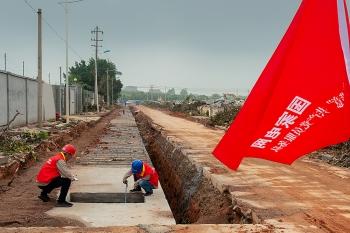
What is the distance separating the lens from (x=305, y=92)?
399 cm

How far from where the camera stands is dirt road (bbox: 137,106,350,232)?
7730 millimetres

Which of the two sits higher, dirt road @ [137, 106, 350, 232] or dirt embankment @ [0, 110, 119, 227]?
dirt road @ [137, 106, 350, 232]

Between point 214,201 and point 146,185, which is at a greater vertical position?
point 146,185

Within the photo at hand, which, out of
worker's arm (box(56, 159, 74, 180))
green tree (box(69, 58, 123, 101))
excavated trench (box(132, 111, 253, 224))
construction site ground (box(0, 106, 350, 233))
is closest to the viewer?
construction site ground (box(0, 106, 350, 233))

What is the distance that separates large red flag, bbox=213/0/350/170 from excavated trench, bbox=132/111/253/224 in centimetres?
433

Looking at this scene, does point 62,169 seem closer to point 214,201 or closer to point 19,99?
point 214,201

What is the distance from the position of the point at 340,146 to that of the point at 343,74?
565 inches

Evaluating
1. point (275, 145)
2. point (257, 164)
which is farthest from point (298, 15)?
point (257, 164)

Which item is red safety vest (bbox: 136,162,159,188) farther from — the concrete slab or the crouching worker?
the concrete slab

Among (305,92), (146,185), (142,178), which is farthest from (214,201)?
(305,92)

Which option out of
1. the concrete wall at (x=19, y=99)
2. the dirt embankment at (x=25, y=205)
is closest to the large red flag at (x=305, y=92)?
the dirt embankment at (x=25, y=205)

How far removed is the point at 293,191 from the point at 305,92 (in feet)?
21.5

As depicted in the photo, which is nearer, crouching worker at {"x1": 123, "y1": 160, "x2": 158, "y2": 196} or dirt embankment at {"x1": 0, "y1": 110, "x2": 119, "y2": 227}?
dirt embankment at {"x1": 0, "y1": 110, "x2": 119, "y2": 227}

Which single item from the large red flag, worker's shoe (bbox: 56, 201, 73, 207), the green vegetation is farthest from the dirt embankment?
the green vegetation
